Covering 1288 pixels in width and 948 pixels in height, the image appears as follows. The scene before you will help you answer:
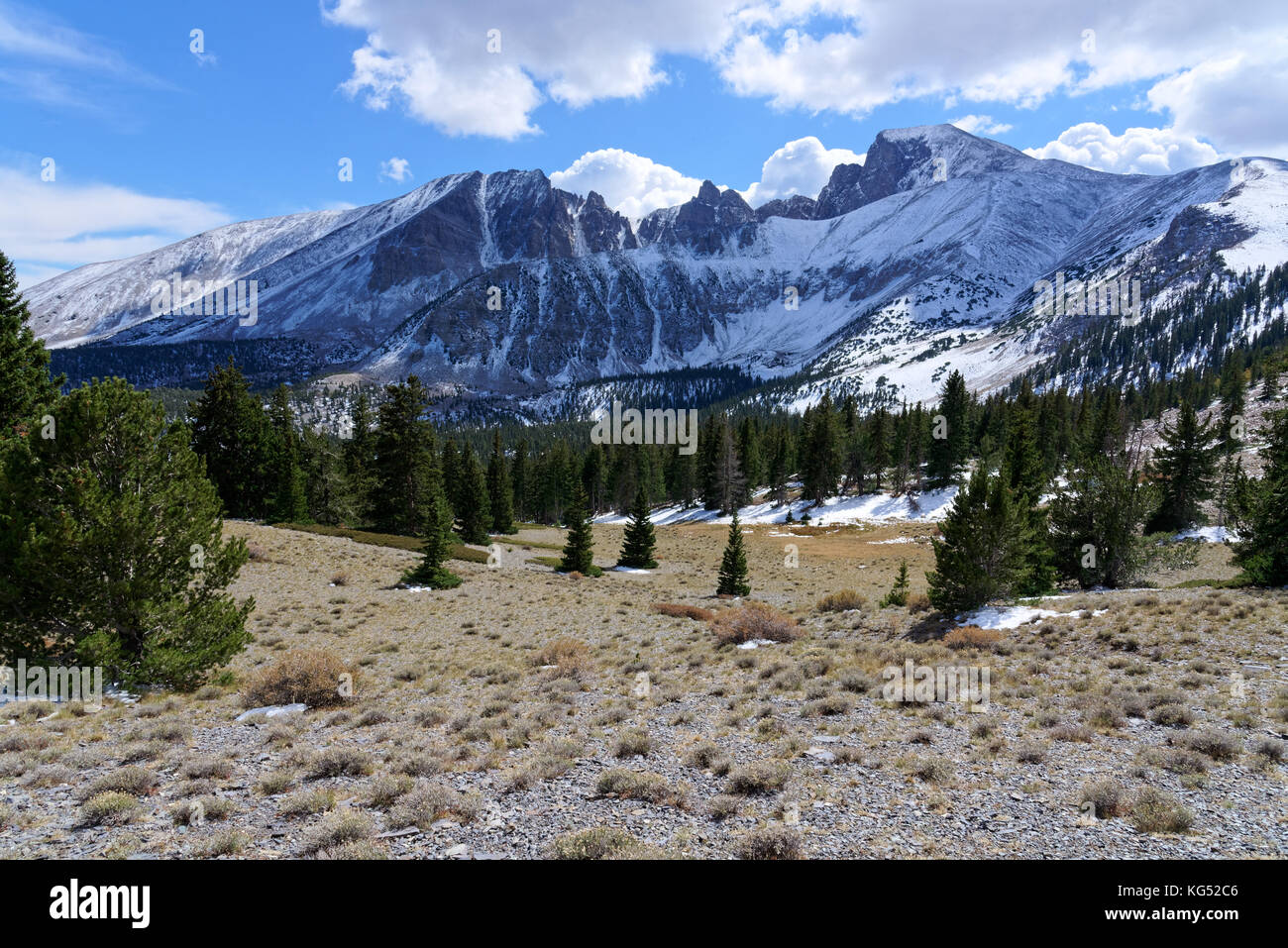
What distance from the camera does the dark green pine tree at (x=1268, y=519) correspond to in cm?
2109

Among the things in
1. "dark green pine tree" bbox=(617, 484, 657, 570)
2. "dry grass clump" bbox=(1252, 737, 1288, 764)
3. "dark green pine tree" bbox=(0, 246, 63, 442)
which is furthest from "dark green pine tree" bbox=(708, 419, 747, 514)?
"dry grass clump" bbox=(1252, 737, 1288, 764)

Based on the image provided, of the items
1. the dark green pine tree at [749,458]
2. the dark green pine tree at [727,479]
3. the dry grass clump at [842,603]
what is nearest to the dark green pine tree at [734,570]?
the dry grass clump at [842,603]

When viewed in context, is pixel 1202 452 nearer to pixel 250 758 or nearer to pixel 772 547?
pixel 772 547

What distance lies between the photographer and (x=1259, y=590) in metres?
19.9

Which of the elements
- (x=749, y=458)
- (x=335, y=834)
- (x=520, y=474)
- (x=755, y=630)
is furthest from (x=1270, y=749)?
(x=520, y=474)

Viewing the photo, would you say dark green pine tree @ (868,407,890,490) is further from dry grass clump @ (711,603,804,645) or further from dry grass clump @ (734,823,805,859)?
dry grass clump @ (734,823,805,859)

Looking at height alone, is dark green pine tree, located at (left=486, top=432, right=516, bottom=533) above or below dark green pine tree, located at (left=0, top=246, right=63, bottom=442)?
below

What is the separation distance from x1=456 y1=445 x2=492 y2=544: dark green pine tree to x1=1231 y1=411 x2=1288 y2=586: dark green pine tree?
54.0m

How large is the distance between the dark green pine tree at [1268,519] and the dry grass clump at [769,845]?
25.6 m

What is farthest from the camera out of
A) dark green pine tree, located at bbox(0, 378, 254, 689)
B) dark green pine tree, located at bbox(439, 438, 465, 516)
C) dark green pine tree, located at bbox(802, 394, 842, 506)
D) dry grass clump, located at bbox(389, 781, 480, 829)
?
dark green pine tree, located at bbox(802, 394, 842, 506)

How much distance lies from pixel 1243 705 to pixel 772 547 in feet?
164

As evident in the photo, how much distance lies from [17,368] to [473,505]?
41.1 metres

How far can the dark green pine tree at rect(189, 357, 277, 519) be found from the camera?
46438 millimetres

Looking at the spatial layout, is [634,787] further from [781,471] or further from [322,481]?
[781,471]
